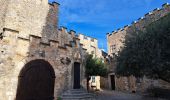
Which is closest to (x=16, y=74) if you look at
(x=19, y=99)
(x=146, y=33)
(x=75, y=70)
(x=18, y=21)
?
(x=19, y=99)

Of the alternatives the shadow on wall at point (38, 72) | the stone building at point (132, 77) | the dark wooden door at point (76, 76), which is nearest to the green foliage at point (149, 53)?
the dark wooden door at point (76, 76)

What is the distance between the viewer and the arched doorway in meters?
10.4

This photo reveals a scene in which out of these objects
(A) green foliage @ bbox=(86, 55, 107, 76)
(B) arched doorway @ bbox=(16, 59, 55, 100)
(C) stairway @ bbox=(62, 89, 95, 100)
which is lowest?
(C) stairway @ bbox=(62, 89, 95, 100)

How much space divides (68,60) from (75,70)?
1.29 metres

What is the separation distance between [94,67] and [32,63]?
24.3ft

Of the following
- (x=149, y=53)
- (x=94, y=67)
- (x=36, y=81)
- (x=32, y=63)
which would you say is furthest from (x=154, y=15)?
(x=36, y=81)

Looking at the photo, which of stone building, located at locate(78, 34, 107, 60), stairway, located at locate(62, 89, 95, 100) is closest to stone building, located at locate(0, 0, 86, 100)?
stairway, located at locate(62, 89, 95, 100)

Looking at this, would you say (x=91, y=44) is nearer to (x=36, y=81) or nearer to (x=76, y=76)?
(x=76, y=76)

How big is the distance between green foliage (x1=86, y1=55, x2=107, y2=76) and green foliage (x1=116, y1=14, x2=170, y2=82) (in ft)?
14.2

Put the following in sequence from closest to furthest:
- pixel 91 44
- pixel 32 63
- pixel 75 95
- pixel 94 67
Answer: pixel 32 63 → pixel 75 95 → pixel 94 67 → pixel 91 44

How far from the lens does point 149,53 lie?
11367 millimetres

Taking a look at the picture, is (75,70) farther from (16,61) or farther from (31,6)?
(31,6)

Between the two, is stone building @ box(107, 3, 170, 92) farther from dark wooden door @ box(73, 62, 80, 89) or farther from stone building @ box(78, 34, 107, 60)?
stone building @ box(78, 34, 107, 60)

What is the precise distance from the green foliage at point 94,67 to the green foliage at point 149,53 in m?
4.34
